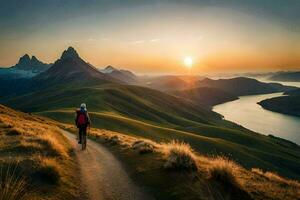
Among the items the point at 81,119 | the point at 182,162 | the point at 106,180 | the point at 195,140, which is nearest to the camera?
the point at 106,180

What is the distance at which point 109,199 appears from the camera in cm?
1132

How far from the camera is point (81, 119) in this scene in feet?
73.9

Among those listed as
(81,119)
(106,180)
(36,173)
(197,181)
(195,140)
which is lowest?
(195,140)

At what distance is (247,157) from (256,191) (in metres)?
70.1

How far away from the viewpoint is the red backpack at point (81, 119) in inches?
885

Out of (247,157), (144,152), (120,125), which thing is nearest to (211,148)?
(247,157)

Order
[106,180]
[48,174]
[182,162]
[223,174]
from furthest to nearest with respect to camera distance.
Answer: [182,162], [106,180], [223,174], [48,174]

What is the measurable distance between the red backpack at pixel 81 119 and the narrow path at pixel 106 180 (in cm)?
377

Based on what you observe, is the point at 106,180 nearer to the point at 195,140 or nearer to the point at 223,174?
the point at 223,174

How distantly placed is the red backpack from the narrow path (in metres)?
3.77

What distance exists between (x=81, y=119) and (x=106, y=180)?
959cm

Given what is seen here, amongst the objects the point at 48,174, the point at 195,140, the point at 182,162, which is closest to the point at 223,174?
the point at 182,162

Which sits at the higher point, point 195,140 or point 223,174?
point 223,174

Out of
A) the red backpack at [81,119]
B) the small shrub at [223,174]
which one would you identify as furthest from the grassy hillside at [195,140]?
the small shrub at [223,174]
